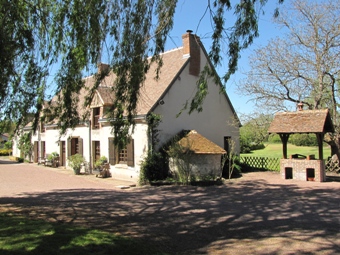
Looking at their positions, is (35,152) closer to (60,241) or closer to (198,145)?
(198,145)

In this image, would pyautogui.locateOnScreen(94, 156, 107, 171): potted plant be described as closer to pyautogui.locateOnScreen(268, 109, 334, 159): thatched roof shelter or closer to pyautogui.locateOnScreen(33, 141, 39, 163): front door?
pyautogui.locateOnScreen(268, 109, 334, 159): thatched roof shelter

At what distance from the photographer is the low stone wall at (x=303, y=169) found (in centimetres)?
1655

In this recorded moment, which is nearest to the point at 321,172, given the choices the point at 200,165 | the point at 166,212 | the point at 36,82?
the point at 200,165

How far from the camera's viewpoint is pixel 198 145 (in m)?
17.2

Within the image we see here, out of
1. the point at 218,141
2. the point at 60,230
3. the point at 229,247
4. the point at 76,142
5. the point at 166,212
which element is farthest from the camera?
the point at 76,142

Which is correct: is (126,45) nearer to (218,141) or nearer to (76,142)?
(218,141)

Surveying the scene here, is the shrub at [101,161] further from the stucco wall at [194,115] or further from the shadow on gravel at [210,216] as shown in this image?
the shadow on gravel at [210,216]

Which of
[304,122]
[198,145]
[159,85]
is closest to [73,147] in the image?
[159,85]

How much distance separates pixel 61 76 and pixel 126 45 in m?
1.79

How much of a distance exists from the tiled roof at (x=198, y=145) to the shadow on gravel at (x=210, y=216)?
2592mm

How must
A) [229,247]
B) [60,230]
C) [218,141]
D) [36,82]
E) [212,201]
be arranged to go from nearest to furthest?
[229,247]
[60,230]
[36,82]
[212,201]
[218,141]

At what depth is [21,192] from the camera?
14.0 m

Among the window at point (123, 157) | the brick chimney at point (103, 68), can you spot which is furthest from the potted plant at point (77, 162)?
the brick chimney at point (103, 68)

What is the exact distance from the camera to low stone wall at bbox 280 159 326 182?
651 inches
